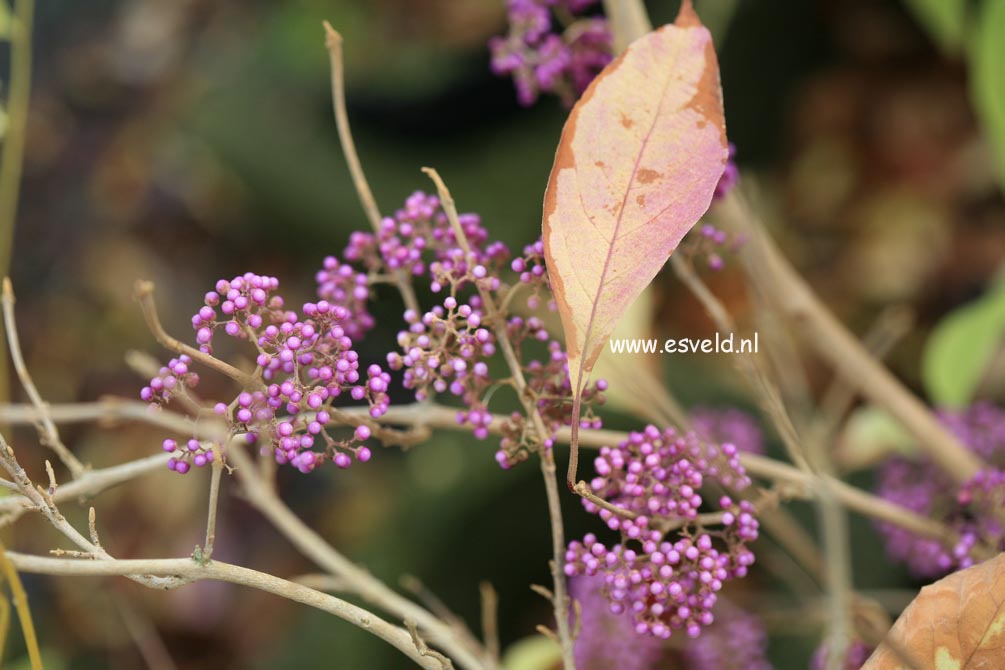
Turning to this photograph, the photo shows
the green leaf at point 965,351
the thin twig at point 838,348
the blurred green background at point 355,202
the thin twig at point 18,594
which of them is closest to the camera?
the thin twig at point 18,594

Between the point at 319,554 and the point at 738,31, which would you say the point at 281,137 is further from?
the point at 319,554

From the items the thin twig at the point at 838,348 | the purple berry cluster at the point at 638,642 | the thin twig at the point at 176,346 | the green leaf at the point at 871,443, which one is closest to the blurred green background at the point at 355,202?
the green leaf at the point at 871,443

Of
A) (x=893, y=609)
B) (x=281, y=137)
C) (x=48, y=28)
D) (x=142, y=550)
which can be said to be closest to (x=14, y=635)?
(x=142, y=550)

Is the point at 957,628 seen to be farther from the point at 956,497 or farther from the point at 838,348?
the point at 838,348

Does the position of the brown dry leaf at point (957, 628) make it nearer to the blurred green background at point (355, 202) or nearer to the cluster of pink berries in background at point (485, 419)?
the cluster of pink berries in background at point (485, 419)

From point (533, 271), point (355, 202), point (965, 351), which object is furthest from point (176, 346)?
point (355, 202)

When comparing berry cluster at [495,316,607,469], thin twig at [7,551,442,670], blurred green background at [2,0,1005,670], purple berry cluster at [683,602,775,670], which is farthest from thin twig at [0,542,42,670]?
blurred green background at [2,0,1005,670]
